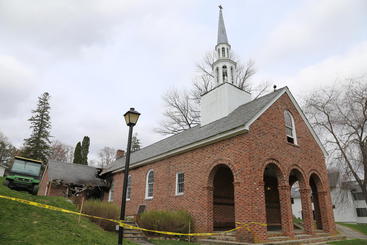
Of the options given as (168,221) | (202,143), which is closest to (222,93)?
(202,143)

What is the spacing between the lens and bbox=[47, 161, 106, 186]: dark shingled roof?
23066mm

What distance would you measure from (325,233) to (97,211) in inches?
493

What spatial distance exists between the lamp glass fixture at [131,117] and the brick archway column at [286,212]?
854 centimetres

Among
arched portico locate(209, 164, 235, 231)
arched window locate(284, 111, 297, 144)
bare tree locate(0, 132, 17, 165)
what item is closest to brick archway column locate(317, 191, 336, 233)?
arched window locate(284, 111, 297, 144)

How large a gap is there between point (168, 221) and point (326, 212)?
9415 mm

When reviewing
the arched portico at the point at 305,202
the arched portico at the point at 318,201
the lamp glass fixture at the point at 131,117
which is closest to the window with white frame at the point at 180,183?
the arched portico at the point at 305,202

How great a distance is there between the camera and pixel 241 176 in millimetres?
11391

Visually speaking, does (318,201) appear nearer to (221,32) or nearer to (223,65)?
(223,65)

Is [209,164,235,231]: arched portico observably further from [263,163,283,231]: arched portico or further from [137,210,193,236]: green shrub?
[263,163,283,231]: arched portico

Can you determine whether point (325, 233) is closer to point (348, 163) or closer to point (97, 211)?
point (348, 163)

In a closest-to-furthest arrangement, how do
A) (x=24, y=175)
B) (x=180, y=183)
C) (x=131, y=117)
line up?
(x=131, y=117) < (x=180, y=183) < (x=24, y=175)

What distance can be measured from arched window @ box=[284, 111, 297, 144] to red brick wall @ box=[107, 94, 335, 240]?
0.31 meters

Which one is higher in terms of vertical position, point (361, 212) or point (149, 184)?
point (149, 184)

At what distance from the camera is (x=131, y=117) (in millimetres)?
7527
